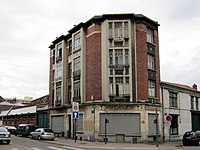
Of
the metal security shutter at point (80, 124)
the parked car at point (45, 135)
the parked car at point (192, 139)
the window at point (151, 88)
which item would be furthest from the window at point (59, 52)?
the parked car at point (192, 139)

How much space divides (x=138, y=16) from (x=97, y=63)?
6.76 m

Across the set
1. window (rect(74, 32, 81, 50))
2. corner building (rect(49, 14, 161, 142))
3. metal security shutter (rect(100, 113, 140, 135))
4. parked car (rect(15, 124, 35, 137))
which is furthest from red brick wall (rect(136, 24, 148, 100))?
parked car (rect(15, 124, 35, 137))

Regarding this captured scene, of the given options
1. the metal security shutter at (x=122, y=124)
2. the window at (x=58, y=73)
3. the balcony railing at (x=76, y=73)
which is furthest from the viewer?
the window at (x=58, y=73)

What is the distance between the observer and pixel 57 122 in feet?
130

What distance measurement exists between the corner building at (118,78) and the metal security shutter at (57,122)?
9.48ft

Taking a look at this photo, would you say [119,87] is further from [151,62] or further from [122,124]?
[151,62]

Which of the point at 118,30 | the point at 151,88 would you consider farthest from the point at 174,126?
the point at 118,30

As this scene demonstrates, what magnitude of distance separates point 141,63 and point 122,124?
672 centimetres

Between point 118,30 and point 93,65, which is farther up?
point 118,30

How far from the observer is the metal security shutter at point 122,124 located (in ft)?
98.9

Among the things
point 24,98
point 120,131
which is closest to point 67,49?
point 120,131

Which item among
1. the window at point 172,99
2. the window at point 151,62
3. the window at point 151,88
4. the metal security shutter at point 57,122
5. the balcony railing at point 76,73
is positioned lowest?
the metal security shutter at point 57,122

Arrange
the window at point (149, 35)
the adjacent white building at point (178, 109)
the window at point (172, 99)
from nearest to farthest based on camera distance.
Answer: the window at point (149, 35) < the adjacent white building at point (178, 109) < the window at point (172, 99)

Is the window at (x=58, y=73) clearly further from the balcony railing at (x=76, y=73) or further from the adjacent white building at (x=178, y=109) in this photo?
the adjacent white building at (x=178, y=109)
